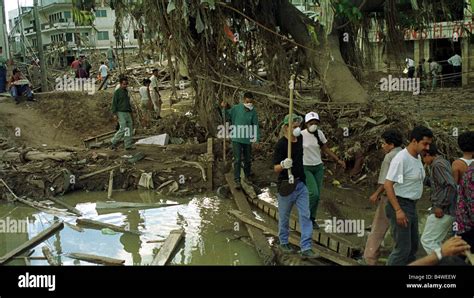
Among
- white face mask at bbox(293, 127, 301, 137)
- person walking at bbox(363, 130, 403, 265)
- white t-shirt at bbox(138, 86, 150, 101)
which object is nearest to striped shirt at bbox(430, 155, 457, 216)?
person walking at bbox(363, 130, 403, 265)

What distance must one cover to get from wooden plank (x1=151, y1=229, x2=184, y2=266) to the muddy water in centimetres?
11

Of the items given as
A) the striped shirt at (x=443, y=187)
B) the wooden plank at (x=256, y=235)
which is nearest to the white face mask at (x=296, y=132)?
the wooden plank at (x=256, y=235)

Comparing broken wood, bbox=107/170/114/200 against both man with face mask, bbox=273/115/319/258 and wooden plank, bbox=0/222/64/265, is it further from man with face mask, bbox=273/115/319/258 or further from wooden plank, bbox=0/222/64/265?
man with face mask, bbox=273/115/319/258

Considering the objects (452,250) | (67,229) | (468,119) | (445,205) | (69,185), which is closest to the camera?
(452,250)

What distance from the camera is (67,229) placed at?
28.5ft

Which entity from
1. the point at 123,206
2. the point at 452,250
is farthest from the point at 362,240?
the point at 123,206

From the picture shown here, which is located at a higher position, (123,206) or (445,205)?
(445,205)

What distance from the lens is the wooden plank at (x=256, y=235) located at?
6.87 metres

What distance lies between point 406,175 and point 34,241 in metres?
5.59

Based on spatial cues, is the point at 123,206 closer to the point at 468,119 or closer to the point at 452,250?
the point at 452,250

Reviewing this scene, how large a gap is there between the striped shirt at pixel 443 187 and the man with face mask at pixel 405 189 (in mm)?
188

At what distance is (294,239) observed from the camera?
7.29 metres
